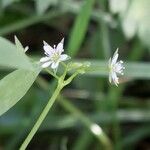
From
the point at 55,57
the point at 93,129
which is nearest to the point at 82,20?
the point at 93,129

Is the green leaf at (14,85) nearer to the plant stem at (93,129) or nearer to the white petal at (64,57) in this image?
the white petal at (64,57)

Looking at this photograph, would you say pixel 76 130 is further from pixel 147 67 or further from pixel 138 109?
pixel 147 67

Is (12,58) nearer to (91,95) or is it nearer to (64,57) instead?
(64,57)

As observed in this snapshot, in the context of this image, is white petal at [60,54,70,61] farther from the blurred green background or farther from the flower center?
the blurred green background

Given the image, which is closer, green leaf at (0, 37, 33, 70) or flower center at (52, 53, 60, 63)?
green leaf at (0, 37, 33, 70)

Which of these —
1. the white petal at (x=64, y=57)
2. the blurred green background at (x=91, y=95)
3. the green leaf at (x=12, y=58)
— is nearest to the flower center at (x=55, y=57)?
the white petal at (x=64, y=57)

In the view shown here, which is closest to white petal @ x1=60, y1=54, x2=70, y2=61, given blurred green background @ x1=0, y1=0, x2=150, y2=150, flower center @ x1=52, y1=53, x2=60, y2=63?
flower center @ x1=52, y1=53, x2=60, y2=63

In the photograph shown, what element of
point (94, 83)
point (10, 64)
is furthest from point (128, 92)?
point (10, 64)
